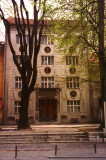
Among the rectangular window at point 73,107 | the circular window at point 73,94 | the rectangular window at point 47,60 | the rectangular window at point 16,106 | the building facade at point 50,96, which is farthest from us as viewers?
the rectangular window at point 47,60

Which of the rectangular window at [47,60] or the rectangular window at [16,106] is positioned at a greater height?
the rectangular window at [47,60]

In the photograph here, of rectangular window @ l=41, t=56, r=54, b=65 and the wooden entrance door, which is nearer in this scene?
the wooden entrance door

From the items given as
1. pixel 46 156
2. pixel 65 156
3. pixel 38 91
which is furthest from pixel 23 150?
pixel 38 91

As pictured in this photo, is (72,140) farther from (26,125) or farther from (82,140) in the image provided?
(26,125)

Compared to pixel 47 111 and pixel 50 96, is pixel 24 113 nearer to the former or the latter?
pixel 50 96

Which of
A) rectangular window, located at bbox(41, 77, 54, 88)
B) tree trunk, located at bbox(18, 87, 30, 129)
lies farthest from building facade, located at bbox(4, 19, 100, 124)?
tree trunk, located at bbox(18, 87, 30, 129)

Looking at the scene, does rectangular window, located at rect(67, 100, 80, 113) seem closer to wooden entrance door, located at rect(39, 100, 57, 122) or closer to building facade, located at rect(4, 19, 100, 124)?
building facade, located at rect(4, 19, 100, 124)

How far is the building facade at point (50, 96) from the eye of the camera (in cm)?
Answer: 2570

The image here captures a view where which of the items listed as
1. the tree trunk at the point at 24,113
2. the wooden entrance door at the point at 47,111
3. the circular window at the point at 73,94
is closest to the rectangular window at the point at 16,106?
the wooden entrance door at the point at 47,111

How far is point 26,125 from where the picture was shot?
53.2ft

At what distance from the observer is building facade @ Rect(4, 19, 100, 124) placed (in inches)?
1012

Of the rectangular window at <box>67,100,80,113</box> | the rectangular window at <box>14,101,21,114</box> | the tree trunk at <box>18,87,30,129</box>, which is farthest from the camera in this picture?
the rectangular window at <box>67,100,80,113</box>

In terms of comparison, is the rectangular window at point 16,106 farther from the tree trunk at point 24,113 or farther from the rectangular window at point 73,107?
the tree trunk at point 24,113

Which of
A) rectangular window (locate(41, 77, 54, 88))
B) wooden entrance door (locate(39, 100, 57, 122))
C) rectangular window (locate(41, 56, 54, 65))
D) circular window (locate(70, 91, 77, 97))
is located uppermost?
rectangular window (locate(41, 56, 54, 65))
